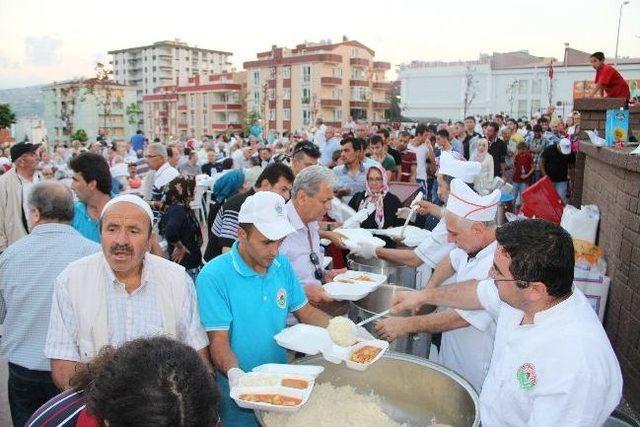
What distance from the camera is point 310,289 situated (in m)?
3.20

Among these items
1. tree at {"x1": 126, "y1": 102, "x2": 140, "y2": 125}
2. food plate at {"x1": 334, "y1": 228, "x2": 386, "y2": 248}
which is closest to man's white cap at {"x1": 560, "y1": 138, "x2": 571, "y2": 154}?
food plate at {"x1": 334, "y1": 228, "x2": 386, "y2": 248}

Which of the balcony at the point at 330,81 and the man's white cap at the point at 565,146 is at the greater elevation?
the balcony at the point at 330,81

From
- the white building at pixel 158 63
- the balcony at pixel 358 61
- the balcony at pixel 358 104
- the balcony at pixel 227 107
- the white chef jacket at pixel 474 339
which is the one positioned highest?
the white building at pixel 158 63

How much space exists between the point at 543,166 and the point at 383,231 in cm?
473

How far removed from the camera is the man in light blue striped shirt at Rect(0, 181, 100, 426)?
260 cm

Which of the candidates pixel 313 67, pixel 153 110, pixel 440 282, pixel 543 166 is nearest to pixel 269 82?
pixel 313 67

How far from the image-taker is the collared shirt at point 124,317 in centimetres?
200

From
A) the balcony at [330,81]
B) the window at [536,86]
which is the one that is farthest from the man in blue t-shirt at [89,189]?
the window at [536,86]

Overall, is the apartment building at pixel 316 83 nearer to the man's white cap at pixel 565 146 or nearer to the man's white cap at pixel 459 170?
the man's white cap at pixel 565 146

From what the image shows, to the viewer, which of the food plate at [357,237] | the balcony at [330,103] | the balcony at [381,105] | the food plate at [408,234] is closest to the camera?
the food plate at [357,237]

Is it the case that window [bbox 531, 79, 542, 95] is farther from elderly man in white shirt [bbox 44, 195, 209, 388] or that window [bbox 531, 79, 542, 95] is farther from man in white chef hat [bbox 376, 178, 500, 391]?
elderly man in white shirt [bbox 44, 195, 209, 388]

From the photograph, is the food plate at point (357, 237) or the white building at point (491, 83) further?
the white building at point (491, 83)

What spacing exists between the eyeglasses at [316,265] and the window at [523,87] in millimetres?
60301

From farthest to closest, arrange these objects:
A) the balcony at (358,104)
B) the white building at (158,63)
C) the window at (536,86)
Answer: the white building at (158,63) → the balcony at (358,104) → the window at (536,86)
